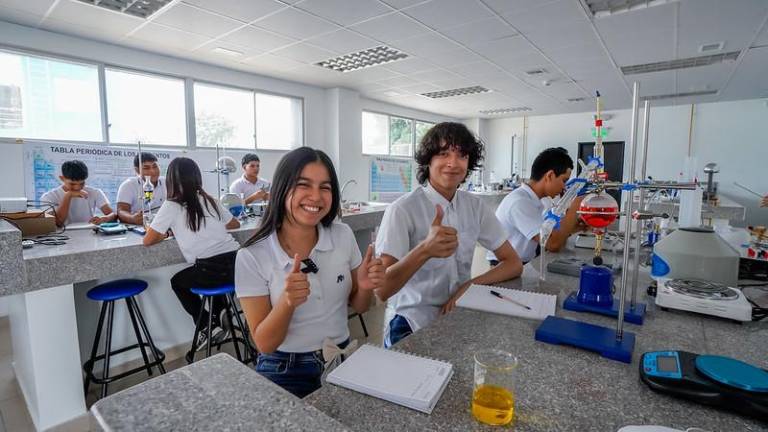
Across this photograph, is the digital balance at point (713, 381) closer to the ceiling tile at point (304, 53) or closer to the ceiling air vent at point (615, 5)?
the ceiling air vent at point (615, 5)

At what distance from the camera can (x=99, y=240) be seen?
7.03ft

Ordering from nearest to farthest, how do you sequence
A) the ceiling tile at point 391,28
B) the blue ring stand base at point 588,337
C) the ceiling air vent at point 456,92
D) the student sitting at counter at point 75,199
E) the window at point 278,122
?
the blue ring stand base at point 588,337 < the student sitting at counter at point 75,199 < the ceiling tile at point 391,28 < the window at point 278,122 < the ceiling air vent at point 456,92

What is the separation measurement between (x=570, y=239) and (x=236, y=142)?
14.9 ft

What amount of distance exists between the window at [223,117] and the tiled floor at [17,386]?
2.79 m

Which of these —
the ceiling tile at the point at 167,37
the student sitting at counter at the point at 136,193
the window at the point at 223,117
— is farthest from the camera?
the window at the point at 223,117

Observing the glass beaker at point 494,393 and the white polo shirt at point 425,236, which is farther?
the white polo shirt at point 425,236

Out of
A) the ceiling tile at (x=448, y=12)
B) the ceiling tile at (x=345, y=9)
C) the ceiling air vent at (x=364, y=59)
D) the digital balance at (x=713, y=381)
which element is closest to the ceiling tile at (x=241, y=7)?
the ceiling tile at (x=345, y=9)

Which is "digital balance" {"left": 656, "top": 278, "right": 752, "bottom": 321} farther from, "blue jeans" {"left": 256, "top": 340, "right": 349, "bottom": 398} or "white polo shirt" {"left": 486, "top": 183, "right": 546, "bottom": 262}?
"blue jeans" {"left": 256, "top": 340, "right": 349, "bottom": 398}

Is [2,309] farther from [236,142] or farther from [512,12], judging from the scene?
[512,12]

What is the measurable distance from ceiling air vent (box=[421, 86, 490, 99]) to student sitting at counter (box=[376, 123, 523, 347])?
4.96 metres

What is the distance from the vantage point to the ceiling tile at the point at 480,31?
11.1 feet

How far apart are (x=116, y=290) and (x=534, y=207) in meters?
2.28

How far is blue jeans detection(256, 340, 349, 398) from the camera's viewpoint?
1.15m

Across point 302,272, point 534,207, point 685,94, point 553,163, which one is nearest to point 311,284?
point 302,272
